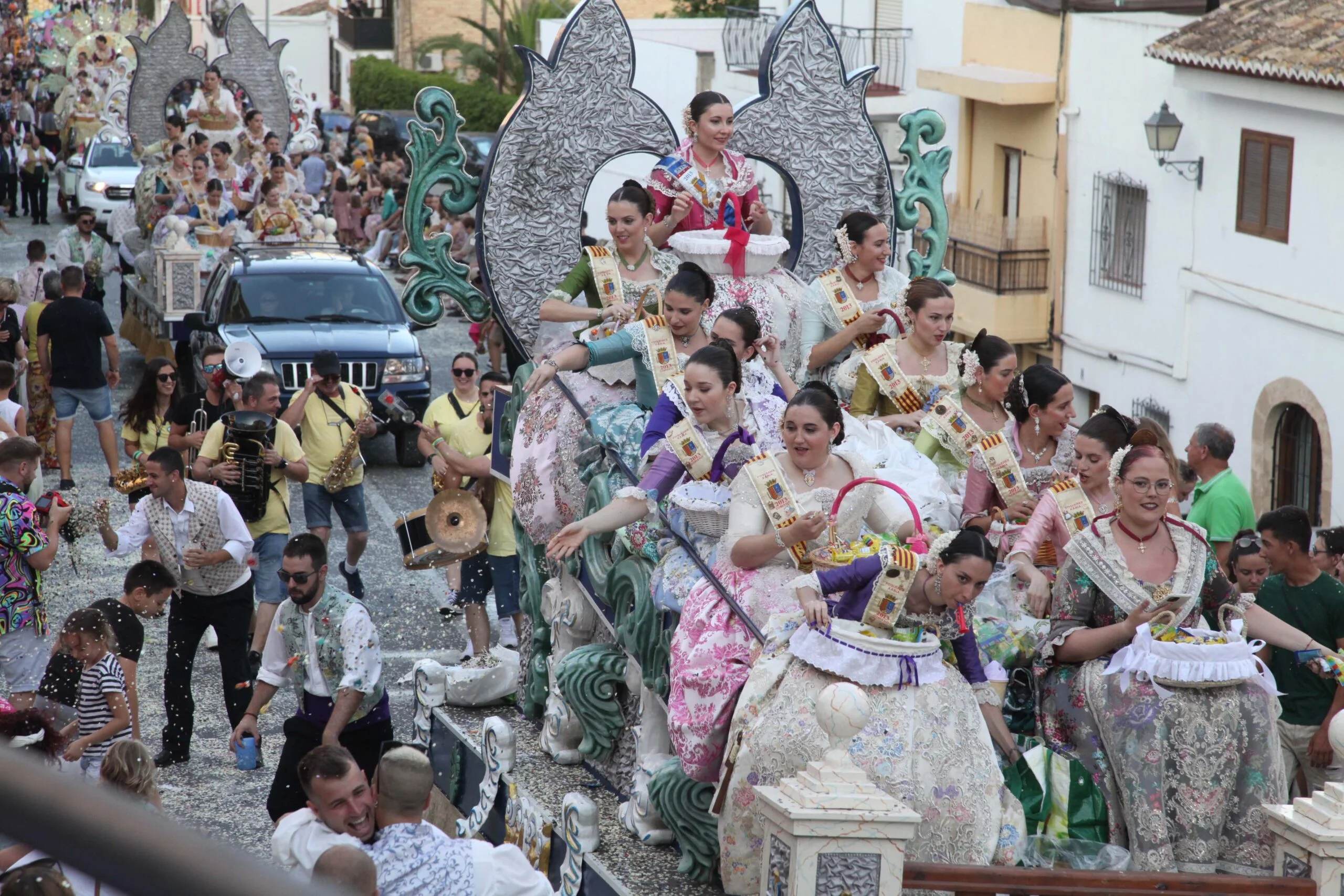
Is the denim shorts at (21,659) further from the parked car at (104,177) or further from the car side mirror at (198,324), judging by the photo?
the parked car at (104,177)

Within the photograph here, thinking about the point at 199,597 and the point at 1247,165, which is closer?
the point at 199,597

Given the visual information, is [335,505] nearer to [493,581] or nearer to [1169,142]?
[493,581]

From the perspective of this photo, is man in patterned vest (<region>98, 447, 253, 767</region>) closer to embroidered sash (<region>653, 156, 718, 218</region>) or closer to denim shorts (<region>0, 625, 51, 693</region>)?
denim shorts (<region>0, 625, 51, 693</region>)

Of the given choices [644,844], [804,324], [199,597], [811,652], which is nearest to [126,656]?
[199,597]

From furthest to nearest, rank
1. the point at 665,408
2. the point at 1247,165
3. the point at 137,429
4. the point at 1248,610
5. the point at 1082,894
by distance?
the point at 1247,165, the point at 137,429, the point at 665,408, the point at 1248,610, the point at 1082,894

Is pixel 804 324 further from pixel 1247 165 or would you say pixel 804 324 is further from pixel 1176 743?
pixel 1247 165

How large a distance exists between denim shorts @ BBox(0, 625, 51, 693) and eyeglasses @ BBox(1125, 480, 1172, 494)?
16.7ft

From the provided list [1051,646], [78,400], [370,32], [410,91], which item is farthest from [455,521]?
→ [370,32]

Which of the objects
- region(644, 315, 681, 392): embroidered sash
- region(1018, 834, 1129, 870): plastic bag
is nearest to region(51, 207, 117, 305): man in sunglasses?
region(644, 315, 681, 392): embroidered sash

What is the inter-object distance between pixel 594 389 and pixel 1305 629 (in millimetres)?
2995

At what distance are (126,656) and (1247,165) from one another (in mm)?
13598

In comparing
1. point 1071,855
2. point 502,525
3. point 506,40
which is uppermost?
point 506,40

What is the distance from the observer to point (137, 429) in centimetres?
1161

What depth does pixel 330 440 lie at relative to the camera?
10.8m
